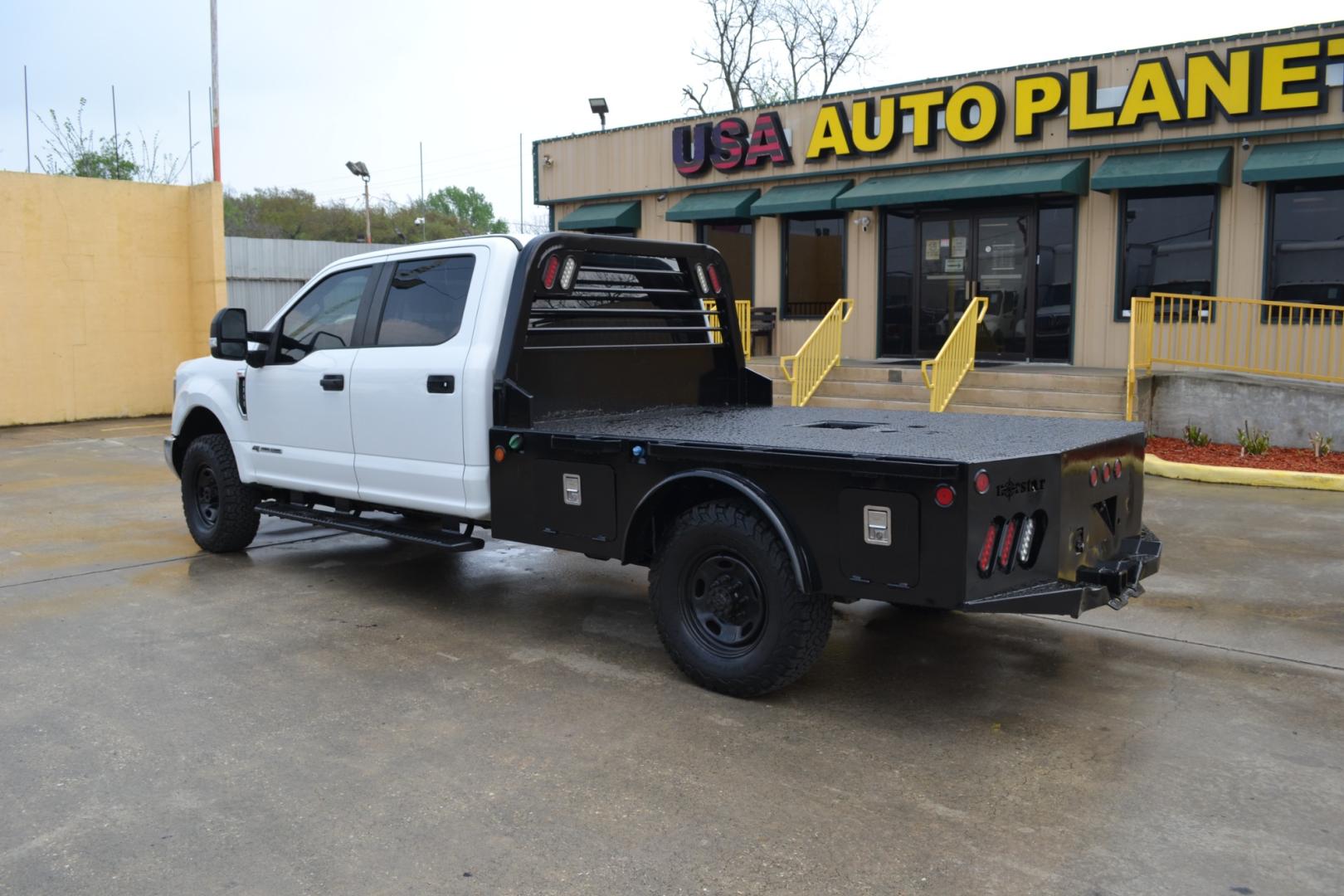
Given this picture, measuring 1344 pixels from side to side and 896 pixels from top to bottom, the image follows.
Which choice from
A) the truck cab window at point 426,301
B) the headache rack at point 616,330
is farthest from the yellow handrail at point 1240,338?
the truck cab window at point 426,301

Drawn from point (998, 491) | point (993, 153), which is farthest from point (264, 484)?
point (993, 153)

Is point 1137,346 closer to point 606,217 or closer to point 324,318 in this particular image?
point 324,318

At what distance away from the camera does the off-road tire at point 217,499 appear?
7633 mm

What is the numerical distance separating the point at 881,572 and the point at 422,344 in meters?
3.07

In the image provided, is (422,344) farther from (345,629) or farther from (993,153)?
(993,153)

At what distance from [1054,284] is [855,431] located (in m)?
11.5

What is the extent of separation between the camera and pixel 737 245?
19562 millimetres

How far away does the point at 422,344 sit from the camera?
6246mm

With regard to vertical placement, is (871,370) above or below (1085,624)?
above

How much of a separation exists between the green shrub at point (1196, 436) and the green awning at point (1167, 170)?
336cm

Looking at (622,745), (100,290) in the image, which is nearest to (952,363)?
(622,745)

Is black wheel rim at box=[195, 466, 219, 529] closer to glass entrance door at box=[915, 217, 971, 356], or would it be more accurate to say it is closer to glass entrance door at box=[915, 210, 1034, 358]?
glass entrance door at box=[915, 210, 1034, 358]

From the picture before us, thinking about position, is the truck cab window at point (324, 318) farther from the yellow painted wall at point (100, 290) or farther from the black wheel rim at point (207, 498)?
the yellow painted wall at point (100, 290)

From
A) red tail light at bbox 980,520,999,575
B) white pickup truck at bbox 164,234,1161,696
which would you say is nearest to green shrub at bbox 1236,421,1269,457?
white pickup truck at bbox 164,234,1161,696
